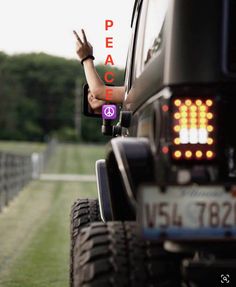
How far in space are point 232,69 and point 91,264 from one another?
1045 mm

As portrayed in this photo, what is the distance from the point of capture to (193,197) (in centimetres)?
388

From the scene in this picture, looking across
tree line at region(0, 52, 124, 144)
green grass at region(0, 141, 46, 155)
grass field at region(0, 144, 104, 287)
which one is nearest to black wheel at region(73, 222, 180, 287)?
grass field at region(0, 144, 104, 287)

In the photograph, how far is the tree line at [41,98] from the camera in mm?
155250

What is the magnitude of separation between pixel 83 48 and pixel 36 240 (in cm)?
840

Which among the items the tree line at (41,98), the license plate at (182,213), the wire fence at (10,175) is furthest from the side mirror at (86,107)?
the tree line at (41,98)

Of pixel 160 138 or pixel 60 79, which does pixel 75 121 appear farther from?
pixel 160 138

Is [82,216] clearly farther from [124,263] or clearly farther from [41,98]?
[41,98]

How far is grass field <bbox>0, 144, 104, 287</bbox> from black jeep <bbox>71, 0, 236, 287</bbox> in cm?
490

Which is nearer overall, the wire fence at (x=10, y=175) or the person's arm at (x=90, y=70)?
the person's arm at (x=90, y=70)

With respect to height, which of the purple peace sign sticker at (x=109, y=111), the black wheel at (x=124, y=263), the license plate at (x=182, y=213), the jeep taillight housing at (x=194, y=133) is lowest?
the black wheel at (x=124, y=263)

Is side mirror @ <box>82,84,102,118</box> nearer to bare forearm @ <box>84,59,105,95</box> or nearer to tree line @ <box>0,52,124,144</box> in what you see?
bare forearm @ <box>84,59,105,95</box>

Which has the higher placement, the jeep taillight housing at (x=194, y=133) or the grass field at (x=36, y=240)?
the jeep taillight housing at (x=194, y=133)

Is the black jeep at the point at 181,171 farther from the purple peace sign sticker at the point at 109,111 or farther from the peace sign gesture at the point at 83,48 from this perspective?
the purple peace sign sticker at the point at 109,111

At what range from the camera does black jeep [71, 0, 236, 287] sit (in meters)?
3.88
